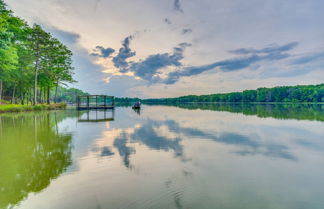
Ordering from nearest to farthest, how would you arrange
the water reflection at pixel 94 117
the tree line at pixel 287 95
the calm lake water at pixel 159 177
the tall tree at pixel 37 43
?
the calm lake water at pixel 159 177 < the water reflection at pixel 94 117 < the tall tree at pixel 37 43 < the tree line at pixel 287 95

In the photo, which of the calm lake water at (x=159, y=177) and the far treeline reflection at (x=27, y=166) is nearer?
the calm lake water at (x=159, y=177)

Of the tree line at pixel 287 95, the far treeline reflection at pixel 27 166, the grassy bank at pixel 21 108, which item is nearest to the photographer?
the far treeline reflection at pixel 27 166

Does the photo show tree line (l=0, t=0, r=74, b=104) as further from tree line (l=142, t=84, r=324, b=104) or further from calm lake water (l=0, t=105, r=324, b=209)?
tree line (l=142, t=84, r=324, b=104)

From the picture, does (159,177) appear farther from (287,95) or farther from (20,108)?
(287,95)

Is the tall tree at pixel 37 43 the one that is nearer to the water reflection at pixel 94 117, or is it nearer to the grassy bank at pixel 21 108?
the grassy bank at pixel 21 108

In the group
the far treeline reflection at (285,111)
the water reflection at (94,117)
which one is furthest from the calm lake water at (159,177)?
the far treeline reflection at (285,111)

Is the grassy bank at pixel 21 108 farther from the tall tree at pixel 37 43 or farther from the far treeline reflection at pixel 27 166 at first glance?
the far treeline reflection at pixel 27 166

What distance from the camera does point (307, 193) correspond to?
535 centimetres

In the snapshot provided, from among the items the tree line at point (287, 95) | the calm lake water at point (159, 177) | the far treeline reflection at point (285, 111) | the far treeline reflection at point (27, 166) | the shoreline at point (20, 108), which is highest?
the tree line at point (287, 95)

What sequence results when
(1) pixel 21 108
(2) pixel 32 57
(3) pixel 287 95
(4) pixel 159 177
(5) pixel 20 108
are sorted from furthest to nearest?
1. (3) pixel 287 95
2. (2) pixel 32 57
3. (1) pixel 21 108
4. (5) pixel 20 108
5. (4) pixel 159 177

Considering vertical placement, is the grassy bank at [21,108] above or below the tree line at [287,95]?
below

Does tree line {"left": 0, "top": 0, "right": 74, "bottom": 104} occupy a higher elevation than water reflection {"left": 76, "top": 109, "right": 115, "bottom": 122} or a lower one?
higher

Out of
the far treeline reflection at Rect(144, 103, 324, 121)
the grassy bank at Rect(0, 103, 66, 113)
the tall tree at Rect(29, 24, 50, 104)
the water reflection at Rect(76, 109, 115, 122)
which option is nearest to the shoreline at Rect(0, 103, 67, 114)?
the grassy bank at Rect(0, 103, 66, 113)

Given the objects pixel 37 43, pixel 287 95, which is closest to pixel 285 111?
pixel 37 43
